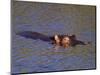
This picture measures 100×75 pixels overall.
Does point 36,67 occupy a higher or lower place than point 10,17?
lower

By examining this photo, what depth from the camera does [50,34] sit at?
238 centimetres

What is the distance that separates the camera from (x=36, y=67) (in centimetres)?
232

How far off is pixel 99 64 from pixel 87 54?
0.21m

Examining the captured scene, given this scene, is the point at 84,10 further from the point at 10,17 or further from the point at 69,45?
the point at 10,17

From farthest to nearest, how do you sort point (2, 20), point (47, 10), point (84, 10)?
1. point (84, 10)
2. point (47, 10)
3. point (2, 20)

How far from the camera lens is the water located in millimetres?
2266

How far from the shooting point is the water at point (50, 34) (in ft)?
7.43

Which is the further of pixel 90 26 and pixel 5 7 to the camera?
pixel 90 26

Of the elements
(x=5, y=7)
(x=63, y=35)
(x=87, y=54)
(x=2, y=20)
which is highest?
(x=5, y=7)

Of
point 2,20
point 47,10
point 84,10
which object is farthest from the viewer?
point 84,10

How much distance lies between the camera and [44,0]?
2365mm

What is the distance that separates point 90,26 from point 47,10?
59 centimetres

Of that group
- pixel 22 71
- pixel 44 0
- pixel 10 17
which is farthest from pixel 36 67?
pixel 44 0

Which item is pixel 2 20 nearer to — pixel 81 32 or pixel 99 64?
pixel 81 32
